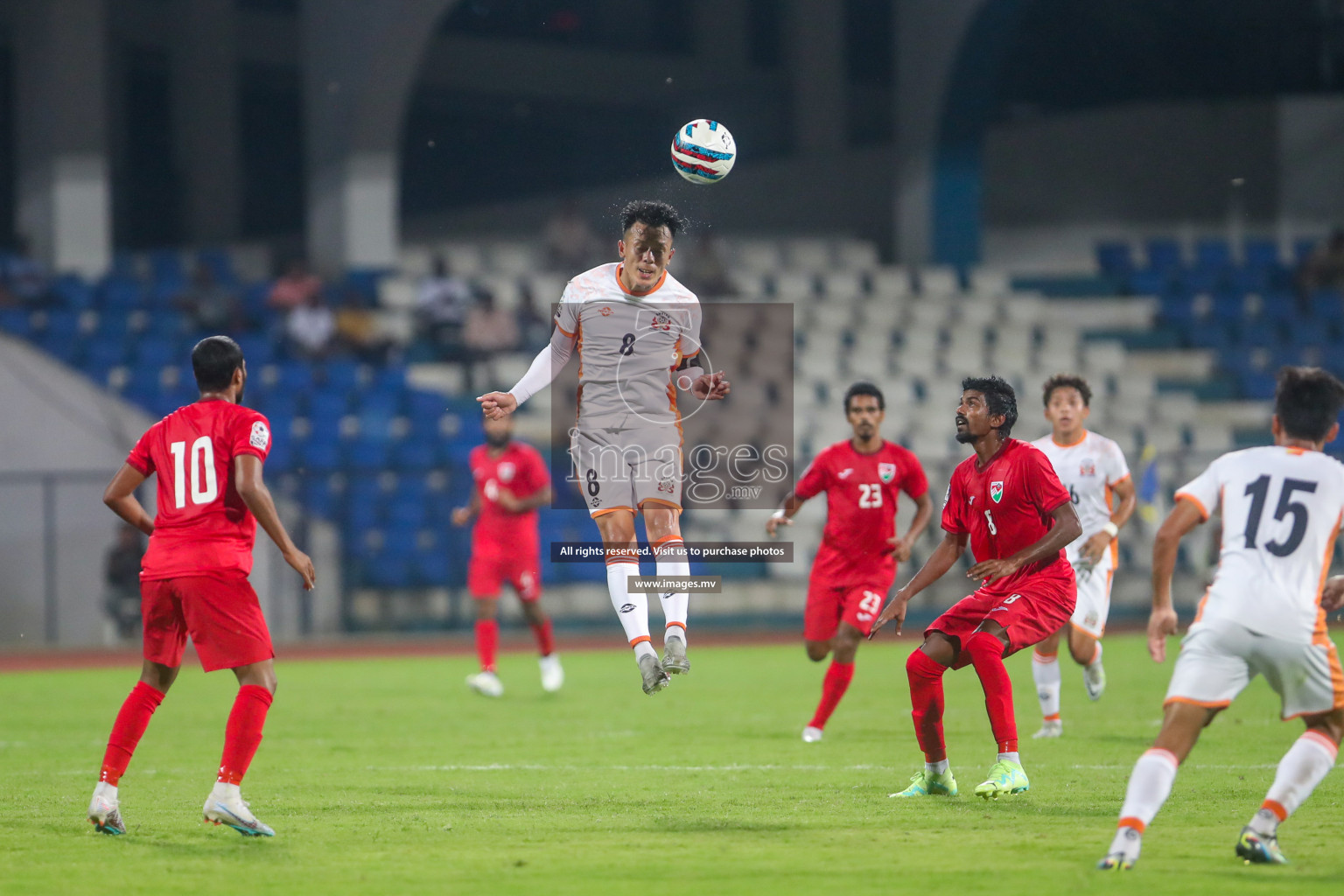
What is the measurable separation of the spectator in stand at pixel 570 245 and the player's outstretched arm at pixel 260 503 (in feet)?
54.5

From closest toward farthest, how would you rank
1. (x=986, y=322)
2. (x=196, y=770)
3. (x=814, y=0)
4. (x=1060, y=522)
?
(x=1060, y=522) < (x=196, y=770) < (x=986, y=322) < (x=814, y=0)

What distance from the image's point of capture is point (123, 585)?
61.0ft

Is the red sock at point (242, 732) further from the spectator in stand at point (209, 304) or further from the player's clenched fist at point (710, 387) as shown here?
the spectator in stand at point (209, 304)

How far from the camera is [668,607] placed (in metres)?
8.19

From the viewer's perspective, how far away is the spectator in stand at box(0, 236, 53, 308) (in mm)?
20703

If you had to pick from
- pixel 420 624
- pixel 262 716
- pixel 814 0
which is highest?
pixel 814 0

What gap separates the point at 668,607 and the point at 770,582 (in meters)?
12.3

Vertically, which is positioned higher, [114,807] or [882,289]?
[882,289]

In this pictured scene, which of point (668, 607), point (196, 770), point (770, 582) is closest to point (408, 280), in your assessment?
point (770, 582)

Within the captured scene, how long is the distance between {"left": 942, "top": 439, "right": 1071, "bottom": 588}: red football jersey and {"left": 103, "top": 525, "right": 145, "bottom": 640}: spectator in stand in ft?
42.3

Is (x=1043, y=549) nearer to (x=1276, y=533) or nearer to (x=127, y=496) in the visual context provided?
(x=1276, y=533)

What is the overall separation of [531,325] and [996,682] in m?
15.1

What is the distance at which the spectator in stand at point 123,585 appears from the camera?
18.4 metres

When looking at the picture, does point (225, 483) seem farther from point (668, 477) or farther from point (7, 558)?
point (7, 558)
